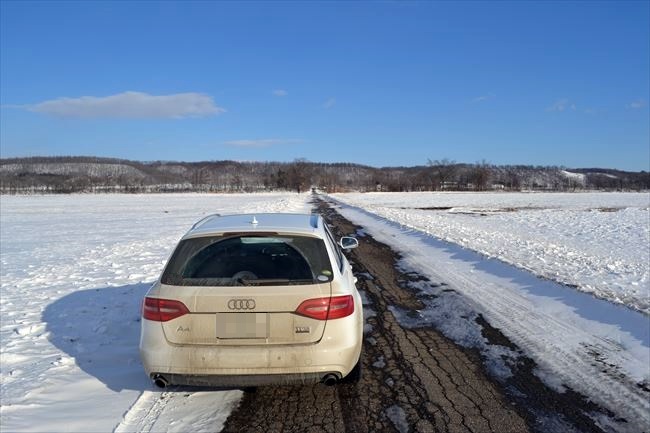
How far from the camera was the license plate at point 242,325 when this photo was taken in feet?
10.8

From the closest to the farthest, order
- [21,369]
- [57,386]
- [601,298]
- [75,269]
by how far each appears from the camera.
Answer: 1. [57,386]
2. [21,369]
3. [601,298]
4. [75,269]

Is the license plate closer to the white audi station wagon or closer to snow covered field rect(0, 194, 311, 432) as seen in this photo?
the white audi station wagon

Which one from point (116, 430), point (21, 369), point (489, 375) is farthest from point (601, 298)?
point (21, 369)

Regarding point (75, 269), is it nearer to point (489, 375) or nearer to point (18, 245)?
point (18, 245)

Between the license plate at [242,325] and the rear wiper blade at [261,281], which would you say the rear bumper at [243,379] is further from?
the rear wiper blade at [261,281]

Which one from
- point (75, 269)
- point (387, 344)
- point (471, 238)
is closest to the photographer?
point (387, 344)

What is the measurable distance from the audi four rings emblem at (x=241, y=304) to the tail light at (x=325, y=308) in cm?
34

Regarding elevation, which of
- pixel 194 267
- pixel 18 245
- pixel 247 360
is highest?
pixel 194 267

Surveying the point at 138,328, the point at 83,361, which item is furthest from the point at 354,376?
the point at 138,328

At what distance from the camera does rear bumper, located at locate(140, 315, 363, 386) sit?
3.28m

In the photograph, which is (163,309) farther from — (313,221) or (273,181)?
(273,181)

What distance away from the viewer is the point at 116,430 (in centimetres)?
315

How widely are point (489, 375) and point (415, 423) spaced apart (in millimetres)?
1235

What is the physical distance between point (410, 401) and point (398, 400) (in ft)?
0.32
